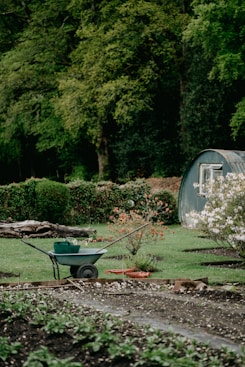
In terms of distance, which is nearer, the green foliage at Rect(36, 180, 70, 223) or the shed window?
the shed window

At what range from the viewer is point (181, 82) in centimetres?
3278

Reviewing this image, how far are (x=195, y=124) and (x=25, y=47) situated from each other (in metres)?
9.20

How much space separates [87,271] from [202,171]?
37.8 feet

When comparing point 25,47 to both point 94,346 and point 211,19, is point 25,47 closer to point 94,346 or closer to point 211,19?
point 211,19

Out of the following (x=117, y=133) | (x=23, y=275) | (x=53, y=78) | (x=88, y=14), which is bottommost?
(x=23, y=275)

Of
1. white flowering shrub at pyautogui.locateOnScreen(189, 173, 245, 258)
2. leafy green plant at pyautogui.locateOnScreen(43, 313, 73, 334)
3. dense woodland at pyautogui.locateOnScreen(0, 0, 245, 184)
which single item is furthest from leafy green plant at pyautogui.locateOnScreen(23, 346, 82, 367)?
dense woodland at pyautogui.locateOnScreen(0, 0, 245, 184)

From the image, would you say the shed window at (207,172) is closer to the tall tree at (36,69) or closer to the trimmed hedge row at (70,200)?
the trimmed hedge row at (70,200)

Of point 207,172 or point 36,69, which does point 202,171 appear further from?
point 36,69

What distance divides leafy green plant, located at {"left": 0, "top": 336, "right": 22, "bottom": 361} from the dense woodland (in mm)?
20065

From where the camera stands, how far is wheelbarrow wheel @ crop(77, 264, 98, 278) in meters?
12.1

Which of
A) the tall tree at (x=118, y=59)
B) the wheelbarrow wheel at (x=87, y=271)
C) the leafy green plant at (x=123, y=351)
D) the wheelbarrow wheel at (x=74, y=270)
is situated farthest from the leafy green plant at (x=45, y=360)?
the tall tree at (x=118, y=59)

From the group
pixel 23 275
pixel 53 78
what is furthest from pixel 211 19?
pixel 23 275

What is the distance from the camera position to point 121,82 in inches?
1205

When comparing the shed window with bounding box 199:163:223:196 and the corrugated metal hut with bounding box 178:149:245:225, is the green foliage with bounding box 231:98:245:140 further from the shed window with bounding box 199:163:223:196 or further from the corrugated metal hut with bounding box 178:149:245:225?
the shed window with bounding box 199:163:223:196
